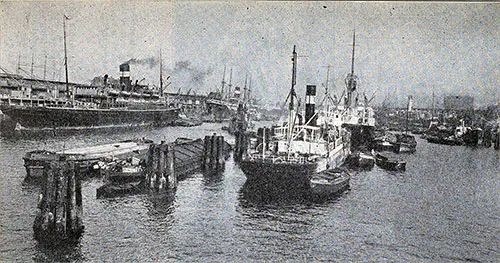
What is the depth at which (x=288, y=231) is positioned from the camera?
1266 cm

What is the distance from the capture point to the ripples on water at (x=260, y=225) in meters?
10.6

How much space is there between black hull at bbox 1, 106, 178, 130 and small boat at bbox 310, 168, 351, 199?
26.3m

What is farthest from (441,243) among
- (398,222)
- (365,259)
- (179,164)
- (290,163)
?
(179,164)

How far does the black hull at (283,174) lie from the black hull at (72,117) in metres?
24.8

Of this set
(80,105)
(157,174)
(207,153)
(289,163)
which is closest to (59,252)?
(157,174)

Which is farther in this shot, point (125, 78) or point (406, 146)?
point (125, 78)

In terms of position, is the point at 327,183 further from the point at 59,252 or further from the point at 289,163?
the point at 59,252

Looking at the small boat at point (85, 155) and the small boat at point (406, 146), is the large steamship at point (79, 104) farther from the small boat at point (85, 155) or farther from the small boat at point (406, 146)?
the small boat at point (406, 146)

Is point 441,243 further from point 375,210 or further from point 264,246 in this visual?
point 264,246

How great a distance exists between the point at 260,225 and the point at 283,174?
4.17m

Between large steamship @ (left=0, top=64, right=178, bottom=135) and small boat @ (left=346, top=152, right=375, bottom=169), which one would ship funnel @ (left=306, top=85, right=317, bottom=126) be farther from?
large steamship @ (left=0, top=64, right=178, bottom=135)

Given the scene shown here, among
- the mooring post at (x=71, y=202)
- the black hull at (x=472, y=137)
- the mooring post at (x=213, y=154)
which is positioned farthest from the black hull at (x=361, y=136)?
the mooring post at (x=71, y=202)

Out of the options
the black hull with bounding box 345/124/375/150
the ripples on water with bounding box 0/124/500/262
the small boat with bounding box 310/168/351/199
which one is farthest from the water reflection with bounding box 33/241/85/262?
the black hull with bounding box 345/124/375/150

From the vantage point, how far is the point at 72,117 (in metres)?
38.0
